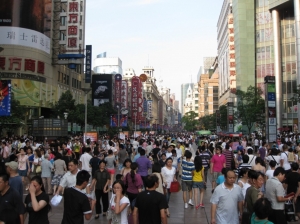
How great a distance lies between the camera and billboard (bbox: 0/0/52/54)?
4838 centimetres

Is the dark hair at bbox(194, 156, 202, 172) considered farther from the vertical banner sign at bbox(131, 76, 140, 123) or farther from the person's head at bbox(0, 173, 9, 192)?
the vertical banner sign at bbox(131, 76, 140, 123)

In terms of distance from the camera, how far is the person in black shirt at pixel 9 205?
17.5 ft

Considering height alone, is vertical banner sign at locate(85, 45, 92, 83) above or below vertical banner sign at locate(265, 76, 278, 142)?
above

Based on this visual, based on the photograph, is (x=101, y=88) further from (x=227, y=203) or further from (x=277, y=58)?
(x=227, y=203)

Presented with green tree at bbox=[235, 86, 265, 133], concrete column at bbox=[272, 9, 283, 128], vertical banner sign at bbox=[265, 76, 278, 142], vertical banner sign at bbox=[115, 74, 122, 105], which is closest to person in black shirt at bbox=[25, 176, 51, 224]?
vertical banner sign at bbox=[265, 76, 278, 142]

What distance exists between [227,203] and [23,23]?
47.6 metres

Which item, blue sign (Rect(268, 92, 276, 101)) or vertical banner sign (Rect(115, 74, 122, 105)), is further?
vertical banner sign (Rect(115, 74, 122, 105))

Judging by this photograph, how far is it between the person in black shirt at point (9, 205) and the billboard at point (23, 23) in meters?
46.7

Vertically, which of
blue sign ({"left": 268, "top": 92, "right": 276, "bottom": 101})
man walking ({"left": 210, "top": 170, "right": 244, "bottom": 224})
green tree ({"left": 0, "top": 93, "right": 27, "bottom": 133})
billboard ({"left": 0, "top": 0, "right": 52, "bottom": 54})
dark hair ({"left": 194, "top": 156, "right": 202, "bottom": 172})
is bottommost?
man walking ({"left": 210, "top": 170, "right": 244, "bottom": 224})

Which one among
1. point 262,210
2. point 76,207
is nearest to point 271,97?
point 76,207

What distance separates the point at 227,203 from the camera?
600cm

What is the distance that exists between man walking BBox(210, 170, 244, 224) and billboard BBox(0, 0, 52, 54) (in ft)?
155

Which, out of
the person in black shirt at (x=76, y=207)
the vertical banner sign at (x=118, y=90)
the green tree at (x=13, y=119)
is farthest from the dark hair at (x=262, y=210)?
the vertical banner sign at (x=118, y=90)

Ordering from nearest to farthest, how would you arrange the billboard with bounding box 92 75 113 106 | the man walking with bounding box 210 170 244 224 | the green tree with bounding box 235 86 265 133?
the man walking with bounding box 210 170 244 224, the green tree with bounding box 235 86 265 133, the billboard with bounding box 92 75 113 106
